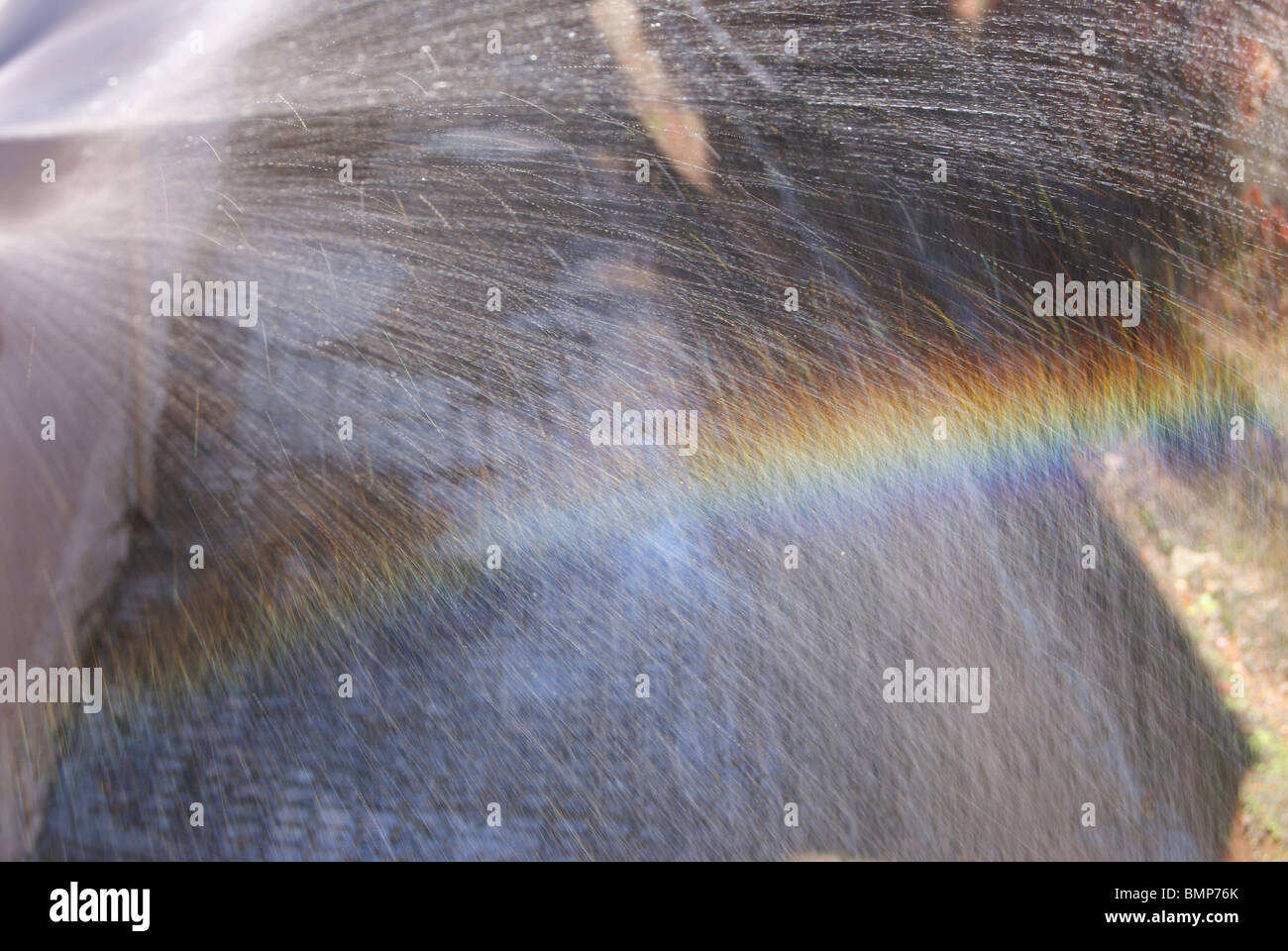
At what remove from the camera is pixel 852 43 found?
2816mm

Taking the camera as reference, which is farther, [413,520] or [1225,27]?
[413,520]

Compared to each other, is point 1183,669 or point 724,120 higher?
point 724,120

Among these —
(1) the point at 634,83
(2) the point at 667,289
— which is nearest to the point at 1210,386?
(2) the point at 667,289

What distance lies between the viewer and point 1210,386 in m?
2.79

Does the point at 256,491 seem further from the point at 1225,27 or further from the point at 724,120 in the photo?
the point at 1225,27

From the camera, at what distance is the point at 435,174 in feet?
9.57

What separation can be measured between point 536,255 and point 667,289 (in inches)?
A: 17.5

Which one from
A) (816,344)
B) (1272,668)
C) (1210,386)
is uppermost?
(816,344)

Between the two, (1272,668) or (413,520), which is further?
(413,520)

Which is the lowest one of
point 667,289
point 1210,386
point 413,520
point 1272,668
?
point 1272,668

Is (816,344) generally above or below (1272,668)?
above

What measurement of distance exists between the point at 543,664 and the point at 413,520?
0.65 meters

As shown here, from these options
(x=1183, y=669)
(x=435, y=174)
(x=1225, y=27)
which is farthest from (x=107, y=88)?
(x=1183, y=669)

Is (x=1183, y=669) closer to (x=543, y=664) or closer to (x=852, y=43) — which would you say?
(x=543, y=664)
